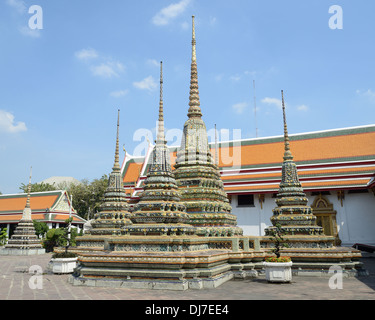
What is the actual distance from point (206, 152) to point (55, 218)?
29.0 metres

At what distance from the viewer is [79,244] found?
17188 mm

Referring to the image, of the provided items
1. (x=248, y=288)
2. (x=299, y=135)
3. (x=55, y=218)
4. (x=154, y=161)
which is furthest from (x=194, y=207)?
(x=55, y=218)

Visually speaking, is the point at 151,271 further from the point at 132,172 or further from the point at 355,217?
the point at 132,172

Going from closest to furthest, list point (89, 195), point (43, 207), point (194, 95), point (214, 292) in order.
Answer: point (214, 292) → point (194, 95) → point (43, 207) → point (89, 195)

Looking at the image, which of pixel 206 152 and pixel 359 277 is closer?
pixel 359 277

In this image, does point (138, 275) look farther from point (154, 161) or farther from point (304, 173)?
point (304, 173)

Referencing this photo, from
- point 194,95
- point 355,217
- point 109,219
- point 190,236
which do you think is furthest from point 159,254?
point 355,217

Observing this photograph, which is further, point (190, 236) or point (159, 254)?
point (190, 236)

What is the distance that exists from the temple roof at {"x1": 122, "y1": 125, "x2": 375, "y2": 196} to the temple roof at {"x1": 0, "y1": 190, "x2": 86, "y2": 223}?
13075 millimetres

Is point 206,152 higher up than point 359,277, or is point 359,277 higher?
point 206,152

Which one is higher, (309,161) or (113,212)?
(309,161)

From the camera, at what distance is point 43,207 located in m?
39.9

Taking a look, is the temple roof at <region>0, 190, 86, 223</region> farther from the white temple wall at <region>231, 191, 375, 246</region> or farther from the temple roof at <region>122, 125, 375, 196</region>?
the white temple wall at <region>231, 191, 375, 246</region>

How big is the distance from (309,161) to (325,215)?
184 inches
